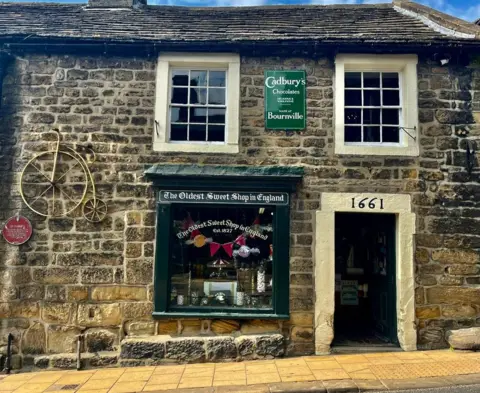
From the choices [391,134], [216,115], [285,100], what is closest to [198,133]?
[216,115]

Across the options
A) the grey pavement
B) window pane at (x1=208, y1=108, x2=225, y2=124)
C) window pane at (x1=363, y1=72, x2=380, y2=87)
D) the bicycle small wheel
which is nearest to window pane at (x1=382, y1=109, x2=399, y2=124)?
window pane at (x1=363, y1=72, x2=380, y2=87)

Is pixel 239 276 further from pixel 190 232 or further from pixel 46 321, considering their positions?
pixel 46 321

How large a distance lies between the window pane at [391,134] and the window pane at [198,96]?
3177mm

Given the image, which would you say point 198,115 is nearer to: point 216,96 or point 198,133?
point 198,133

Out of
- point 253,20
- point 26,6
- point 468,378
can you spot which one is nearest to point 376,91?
point 253,20

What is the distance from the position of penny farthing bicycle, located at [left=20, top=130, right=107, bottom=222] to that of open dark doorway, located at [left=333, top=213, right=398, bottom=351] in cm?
469

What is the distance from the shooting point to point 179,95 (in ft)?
22.9

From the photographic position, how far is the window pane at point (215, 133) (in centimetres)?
690

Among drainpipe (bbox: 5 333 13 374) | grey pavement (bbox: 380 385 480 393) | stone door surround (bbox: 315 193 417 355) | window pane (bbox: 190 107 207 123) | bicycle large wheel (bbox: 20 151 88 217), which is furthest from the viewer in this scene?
window pane (bbox: 190 107 207 123)

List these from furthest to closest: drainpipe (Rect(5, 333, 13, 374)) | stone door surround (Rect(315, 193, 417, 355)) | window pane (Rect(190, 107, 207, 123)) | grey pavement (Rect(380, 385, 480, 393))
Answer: window pane (Rect(190, 107, 207, 123)), stone door surround (Rect(315, 193, 417, 355)), drainpipe (Rect(5, 333, 13, 374)), grey pavement (Rect(380, 385, 480, 393))

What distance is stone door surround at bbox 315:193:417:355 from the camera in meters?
6.36

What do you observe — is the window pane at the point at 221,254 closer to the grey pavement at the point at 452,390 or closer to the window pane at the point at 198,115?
the window pane at the point at 198,115

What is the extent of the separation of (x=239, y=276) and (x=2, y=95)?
512cm

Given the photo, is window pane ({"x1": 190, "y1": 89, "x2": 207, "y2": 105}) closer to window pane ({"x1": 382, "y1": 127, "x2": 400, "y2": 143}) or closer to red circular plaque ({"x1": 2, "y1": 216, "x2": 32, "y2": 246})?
window pane ({"x1": 382, "y1": 127, "x2": 400, "y2": 143})
